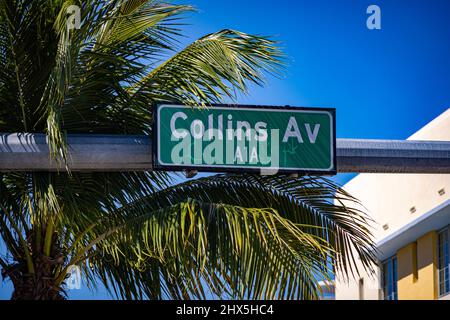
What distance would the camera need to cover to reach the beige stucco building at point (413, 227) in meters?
28.1

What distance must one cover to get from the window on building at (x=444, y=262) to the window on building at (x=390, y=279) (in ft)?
12.7

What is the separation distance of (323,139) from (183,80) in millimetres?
1712

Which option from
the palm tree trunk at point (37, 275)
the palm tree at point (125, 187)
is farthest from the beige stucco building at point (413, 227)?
the palm tree trunk at point (37, 275)

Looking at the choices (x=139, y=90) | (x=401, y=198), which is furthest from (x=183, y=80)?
(x=401, y=198)

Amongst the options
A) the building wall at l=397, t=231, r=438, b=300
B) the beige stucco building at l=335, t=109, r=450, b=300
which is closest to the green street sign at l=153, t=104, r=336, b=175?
the beige stucco building at l=335, t=109, r=450, b=300

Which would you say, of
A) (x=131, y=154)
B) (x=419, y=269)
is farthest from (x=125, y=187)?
(x=419, y=269)

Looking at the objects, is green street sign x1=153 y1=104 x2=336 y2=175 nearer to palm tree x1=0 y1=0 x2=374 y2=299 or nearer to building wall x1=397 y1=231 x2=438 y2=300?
palm tree x1=0 y1=0 x2=374 y2=299

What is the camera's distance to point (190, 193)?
11.3 m

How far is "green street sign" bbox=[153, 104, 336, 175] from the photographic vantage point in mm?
10117

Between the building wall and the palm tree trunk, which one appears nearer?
the palm tree trunk

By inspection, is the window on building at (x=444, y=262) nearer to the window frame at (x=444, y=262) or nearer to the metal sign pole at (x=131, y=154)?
the window frame at (x=444, y=262)

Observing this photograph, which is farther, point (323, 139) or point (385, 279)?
point (385, 279)

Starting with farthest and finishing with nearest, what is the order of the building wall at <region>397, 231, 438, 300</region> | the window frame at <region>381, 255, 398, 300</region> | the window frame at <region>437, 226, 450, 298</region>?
the window frame at <region>381, 255, 398, 300</region>, the building wall at <region>397, 231, 438, 300</region>, the window frame at <region>437, 226, 450, 298</region>

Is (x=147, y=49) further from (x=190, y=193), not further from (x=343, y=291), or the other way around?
(x=343, y=291)
